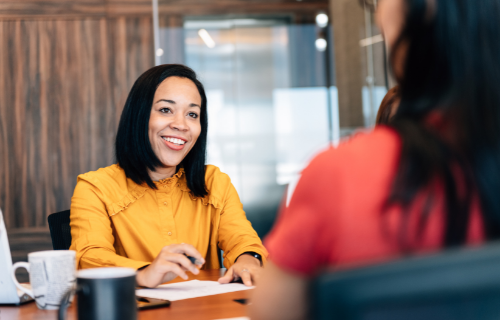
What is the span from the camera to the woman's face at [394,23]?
0.57 m

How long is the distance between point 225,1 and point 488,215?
3.76 m

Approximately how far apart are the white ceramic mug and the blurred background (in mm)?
2624

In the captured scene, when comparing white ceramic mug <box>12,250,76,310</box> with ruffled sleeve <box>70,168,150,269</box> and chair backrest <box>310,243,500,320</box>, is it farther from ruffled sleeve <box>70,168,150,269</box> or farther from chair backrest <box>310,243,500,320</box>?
chair backrest <box>310,243,500,320</box>

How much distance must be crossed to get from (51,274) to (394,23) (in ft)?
2.71

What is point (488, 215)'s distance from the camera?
0.51 meters

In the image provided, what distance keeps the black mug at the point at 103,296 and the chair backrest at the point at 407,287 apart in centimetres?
47

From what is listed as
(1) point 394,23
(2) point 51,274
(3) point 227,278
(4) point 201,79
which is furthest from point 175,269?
(4) point 201,79

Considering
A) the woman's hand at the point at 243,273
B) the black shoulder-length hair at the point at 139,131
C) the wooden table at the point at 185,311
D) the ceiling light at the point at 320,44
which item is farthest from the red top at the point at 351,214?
the ceiling light at the point at 320,44

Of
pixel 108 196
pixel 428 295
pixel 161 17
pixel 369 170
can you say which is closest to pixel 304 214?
pixel 369 170

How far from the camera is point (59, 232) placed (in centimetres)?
178

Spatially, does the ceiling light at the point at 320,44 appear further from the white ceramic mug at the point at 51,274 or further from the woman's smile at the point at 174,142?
the white ceramic mug at the point at 51,274

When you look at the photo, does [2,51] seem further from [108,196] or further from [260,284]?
[260,284]

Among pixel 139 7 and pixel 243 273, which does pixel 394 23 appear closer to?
pixel 243 273

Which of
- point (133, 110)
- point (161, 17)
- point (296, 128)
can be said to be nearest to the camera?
point (133, 110)
